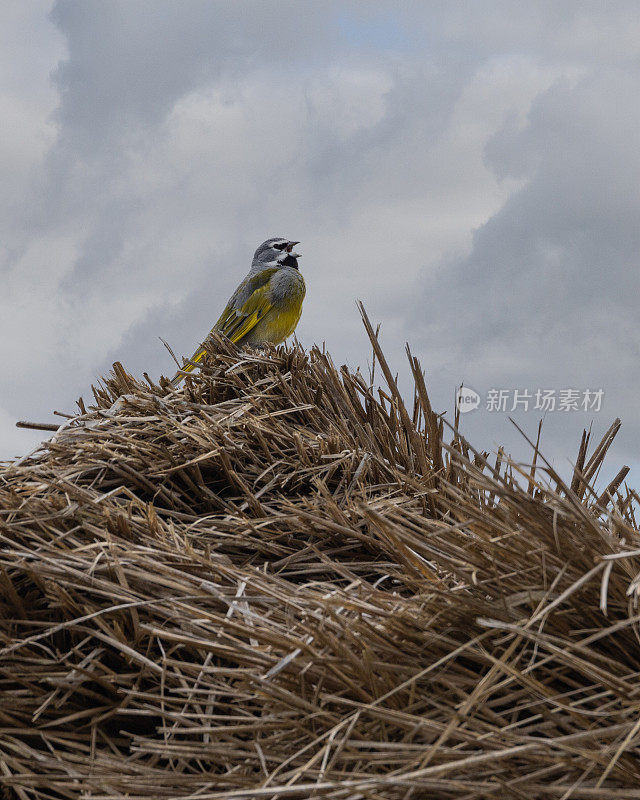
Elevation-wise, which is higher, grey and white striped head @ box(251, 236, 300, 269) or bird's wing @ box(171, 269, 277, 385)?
grey and white striped head @ box(251, 236, 300, 269)

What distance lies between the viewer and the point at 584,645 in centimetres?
129

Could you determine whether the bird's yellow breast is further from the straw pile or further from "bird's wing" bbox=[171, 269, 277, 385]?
the straw pile

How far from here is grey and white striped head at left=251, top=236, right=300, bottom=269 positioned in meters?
5.88

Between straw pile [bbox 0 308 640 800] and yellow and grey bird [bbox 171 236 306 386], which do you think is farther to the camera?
yellow and grey bird [bbox 171 236 306 386]

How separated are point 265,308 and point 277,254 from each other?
1065 mm

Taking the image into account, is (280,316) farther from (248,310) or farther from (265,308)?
(248,310)

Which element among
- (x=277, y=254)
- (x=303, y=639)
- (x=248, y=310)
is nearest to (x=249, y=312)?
(x=248, y=310)

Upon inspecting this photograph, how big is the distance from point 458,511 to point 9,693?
101cm

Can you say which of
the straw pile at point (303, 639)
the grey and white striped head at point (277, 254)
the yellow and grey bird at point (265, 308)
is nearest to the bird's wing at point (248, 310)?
the yellow and grey bird at point (265, 308)

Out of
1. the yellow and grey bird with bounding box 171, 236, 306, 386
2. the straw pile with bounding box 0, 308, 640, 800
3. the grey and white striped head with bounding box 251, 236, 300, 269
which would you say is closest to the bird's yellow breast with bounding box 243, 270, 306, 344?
the yellow and grey bird with bounding box 171, 236, 306, 386

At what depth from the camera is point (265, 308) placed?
5.02 m

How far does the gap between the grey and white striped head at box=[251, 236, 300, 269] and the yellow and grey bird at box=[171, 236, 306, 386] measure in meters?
0.56

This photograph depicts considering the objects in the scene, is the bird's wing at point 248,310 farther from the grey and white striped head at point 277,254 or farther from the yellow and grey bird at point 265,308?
the grey and white striped head at point 277,254

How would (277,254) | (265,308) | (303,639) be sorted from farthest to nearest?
(277,254) < (265,308) < (303,639)
